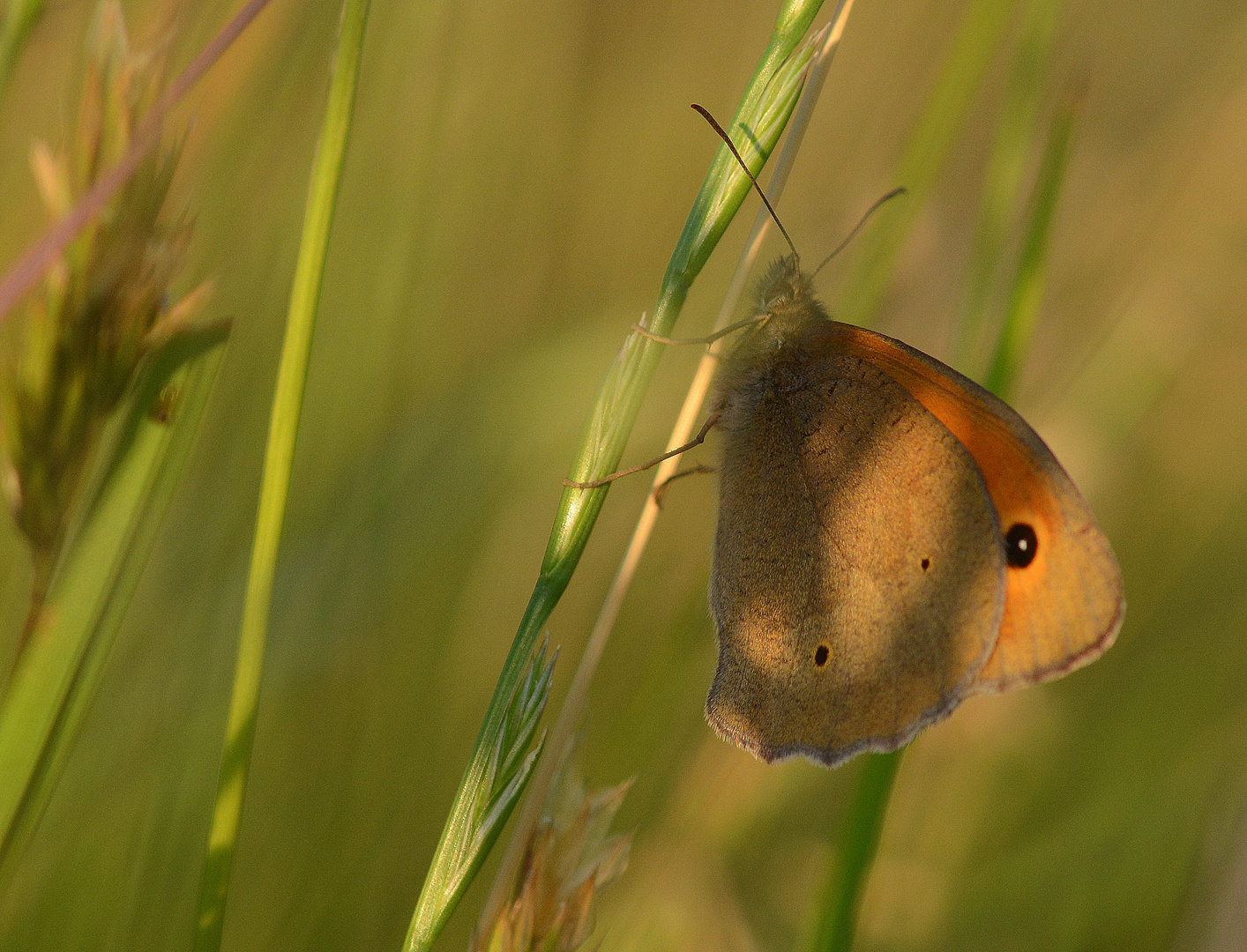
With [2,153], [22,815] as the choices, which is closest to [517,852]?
[22,815]

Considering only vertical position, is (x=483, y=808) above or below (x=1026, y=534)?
above

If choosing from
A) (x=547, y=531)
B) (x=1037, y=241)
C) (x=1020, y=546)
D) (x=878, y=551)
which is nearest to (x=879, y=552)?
(x=878, y=551)

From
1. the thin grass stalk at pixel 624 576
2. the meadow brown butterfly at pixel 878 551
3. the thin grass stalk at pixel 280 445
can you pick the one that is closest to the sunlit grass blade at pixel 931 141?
the meadow brown butterfly at pixel 878 551

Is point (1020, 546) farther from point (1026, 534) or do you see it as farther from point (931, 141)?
point (931, 141)

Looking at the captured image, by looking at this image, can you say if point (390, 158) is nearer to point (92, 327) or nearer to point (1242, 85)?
point (92, 327)

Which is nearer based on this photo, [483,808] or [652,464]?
[483,808]

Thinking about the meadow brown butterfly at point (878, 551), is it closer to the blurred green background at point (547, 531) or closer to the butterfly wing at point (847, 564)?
the butterfly wing at point (847, 564)

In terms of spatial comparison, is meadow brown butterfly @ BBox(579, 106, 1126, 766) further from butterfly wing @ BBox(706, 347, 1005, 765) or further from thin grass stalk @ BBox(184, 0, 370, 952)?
thin grass stalk @ BBox(184, 0, 370, 952)
